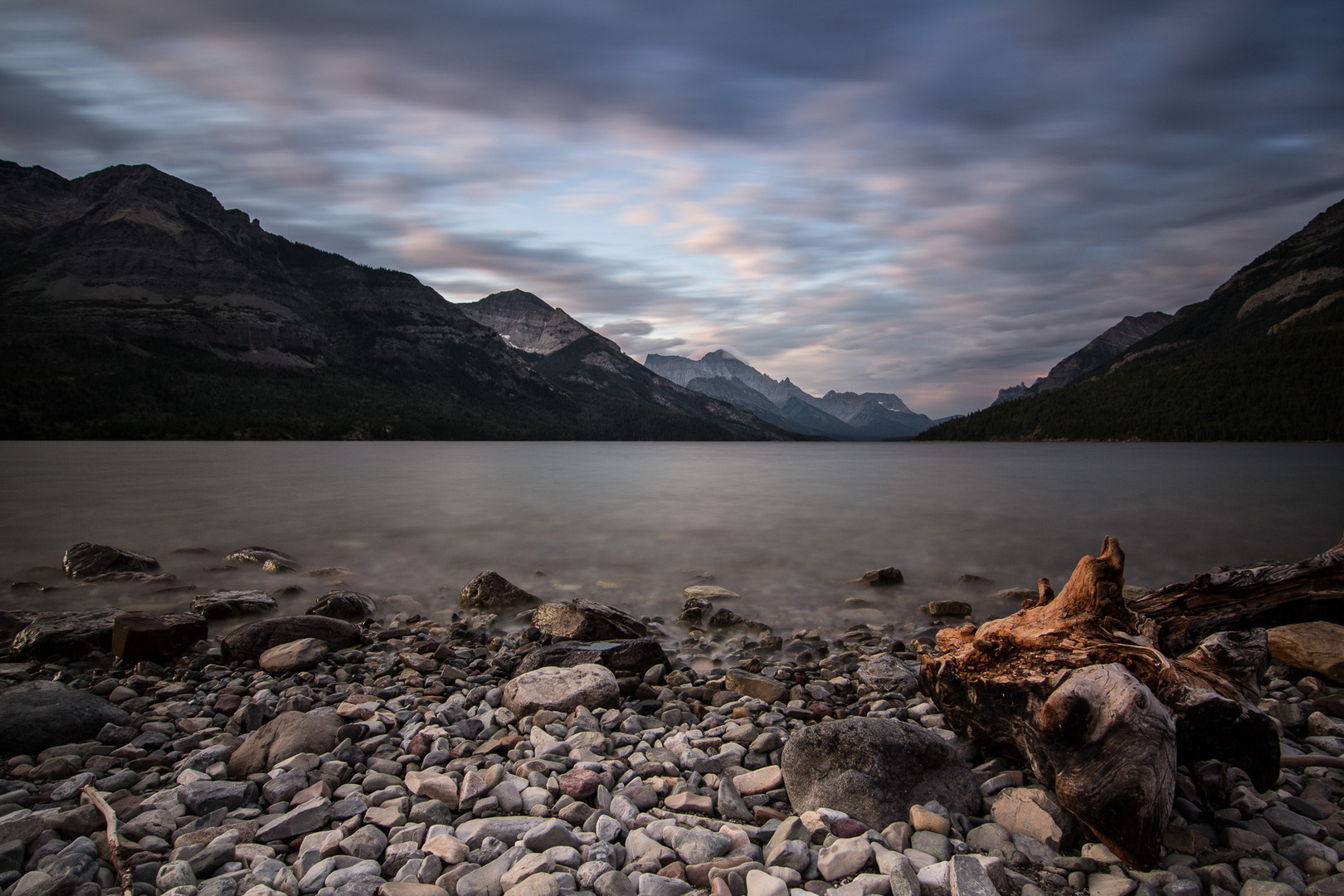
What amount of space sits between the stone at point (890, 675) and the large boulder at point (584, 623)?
3.89m

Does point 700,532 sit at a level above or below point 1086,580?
below

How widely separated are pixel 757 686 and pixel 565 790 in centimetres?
330

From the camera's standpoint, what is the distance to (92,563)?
15.9 meters

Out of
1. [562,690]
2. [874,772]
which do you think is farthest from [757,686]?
[874,772]

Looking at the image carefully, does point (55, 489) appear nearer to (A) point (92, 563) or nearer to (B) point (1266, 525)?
(A) point (92, 563)

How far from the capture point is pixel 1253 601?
777 centimetres

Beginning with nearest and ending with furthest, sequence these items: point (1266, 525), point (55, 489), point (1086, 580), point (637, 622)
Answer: point (1086, 580) → point (637, 622) → point (1266, 525) → point (55, 489)

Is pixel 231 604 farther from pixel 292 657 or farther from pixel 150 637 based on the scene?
pixel 292 657

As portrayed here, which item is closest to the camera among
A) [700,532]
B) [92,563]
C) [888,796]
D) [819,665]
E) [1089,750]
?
[1089,750]

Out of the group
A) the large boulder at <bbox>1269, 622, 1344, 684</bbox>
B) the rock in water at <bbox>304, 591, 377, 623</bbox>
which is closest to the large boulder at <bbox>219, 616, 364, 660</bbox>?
the rock in water at <bbox>304, 591, 377, 623</bbox>

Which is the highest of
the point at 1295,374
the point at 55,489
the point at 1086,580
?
the point at 1295,374

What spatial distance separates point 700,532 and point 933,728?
67.2 feet

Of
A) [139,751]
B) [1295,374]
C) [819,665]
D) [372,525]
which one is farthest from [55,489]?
[1295,374]

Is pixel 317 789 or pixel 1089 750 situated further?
pixel 317 789
